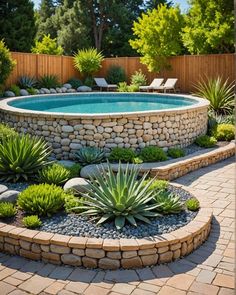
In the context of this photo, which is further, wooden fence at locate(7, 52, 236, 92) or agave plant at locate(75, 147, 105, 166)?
wooden fence at locate(7, 52, 236, 92)

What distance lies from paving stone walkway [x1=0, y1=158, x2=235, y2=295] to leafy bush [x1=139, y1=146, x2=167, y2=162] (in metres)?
2.84

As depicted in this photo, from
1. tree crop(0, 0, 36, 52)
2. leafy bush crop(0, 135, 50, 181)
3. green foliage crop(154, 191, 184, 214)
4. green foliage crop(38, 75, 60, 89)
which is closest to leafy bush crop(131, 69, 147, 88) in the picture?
green foliage crop(38, 75, 60, 89)

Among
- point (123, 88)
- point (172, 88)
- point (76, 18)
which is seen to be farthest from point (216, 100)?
point (76, 18)

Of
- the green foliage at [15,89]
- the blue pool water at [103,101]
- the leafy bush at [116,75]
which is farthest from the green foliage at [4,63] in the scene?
the leafy bush at [116,75]

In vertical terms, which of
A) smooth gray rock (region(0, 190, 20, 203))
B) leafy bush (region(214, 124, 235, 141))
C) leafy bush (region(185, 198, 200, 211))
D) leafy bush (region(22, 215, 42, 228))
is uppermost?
leafy bush (region(214, 124, 235, 141))

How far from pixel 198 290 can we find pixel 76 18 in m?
27.5

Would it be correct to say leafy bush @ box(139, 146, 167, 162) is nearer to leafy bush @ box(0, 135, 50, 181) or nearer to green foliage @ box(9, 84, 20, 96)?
leafy bush @ box(0, 135, 50, 181)

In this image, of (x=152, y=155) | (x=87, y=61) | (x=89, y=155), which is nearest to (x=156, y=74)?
(x=87, y=61)

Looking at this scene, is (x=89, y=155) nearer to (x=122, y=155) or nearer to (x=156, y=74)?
(x=122, y=155)

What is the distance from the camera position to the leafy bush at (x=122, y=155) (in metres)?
7.00

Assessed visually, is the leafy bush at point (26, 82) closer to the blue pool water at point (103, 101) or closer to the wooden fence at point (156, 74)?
the wooden fence at point (156, 74)

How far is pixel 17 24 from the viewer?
21.3 metres

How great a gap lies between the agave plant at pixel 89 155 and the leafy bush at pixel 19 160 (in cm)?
115

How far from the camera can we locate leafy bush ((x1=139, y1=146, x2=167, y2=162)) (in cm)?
703
